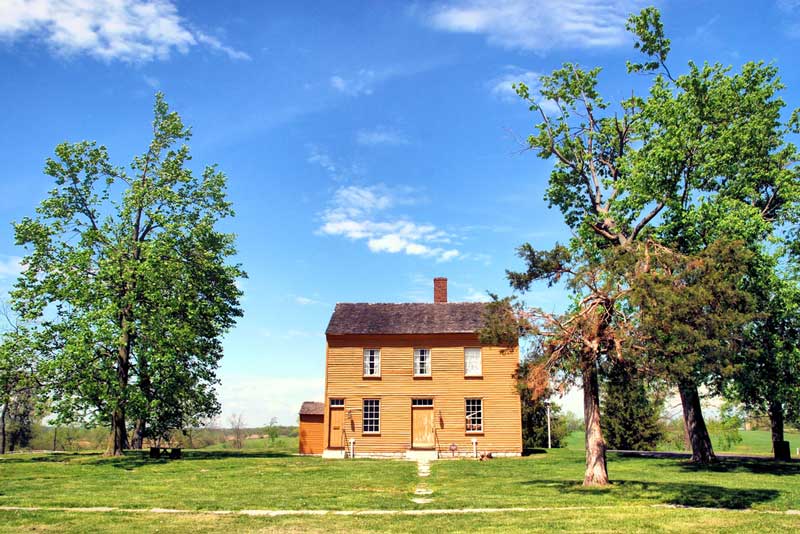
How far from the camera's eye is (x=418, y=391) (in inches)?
1307

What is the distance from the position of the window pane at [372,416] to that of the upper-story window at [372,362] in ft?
4.65

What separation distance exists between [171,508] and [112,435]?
56.9ft

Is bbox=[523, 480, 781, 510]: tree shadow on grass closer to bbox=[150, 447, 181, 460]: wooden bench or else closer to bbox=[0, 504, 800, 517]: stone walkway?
bbox=[0, 504, 800, 517]: stone walkway

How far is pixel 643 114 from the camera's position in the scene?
2756 centimetres

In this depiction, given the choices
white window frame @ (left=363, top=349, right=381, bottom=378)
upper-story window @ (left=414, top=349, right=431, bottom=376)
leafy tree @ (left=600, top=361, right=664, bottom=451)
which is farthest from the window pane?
leafy tree @ (left=600, top=361, right=664, bottom=451)

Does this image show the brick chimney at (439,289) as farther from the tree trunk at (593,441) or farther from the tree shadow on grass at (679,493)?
the tree trunk at (593,441)

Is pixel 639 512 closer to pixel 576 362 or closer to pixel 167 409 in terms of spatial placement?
pixel 576 362

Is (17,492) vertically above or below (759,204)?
below

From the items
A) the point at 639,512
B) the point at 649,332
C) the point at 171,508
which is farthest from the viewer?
the point at 649,332

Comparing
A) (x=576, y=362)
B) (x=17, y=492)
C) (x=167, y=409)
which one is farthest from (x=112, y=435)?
(x=576, y=362)

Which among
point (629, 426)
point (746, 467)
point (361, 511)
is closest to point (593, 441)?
point (361, 511)

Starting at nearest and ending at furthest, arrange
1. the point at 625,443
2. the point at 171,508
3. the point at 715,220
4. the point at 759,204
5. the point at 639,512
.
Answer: the point at 639,512
the point at 171,508
the point at 715,220
the point at 759,204
the point at 625,443

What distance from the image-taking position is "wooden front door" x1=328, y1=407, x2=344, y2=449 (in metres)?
32.8

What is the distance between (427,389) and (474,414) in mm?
2683
